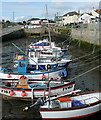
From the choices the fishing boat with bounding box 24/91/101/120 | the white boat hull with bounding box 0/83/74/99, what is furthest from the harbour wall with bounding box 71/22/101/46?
the fishing boat with bounding box 24/91/101/120

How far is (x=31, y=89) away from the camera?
1281cm

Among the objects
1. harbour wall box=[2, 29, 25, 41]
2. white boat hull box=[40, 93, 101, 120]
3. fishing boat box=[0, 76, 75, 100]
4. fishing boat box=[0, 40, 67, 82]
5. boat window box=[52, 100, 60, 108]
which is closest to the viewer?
white boat hull box=[40, 93, 101, 120]

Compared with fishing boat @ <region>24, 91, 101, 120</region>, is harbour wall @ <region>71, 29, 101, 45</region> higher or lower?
higher

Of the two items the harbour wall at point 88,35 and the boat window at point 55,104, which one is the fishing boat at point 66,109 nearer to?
the boat window at point 55,104

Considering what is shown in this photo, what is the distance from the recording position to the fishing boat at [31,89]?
12859mm

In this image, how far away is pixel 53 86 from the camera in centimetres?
1303

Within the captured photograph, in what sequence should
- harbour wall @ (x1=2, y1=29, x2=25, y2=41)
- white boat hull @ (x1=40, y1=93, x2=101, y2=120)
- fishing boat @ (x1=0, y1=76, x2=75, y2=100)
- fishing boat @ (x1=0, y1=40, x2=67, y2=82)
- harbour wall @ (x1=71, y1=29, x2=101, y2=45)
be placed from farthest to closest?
harbour wall @ (x1=2, y1=29, x2=25, y2=41) < harbour wall @ (x1=71, y1=29, x2=101, y2=45) < fishing boat @ (x1=0, y1=40, x2=67, y2=82) < fishing boat @ (x1=0, y1=76, x2=75, y2=100) < white boat hull @ (x1=40, y1=93, x2=101, y2=120)

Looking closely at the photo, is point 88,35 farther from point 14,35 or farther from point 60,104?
point 14,35

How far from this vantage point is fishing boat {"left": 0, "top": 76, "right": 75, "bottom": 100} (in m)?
12.9

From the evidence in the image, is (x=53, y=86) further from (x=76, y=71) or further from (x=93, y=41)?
(x=93, y=41)

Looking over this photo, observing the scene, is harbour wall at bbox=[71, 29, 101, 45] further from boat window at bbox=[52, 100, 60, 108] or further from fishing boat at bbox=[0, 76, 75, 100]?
boat window at bbox=[52, 100, 60, 108]

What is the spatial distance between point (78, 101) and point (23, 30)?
65.0 meters

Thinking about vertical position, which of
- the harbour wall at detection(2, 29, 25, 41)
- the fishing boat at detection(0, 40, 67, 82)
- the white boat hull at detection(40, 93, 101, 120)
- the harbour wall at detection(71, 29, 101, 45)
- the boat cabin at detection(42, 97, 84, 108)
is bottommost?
the white boat hull at detection(40, 93, 101, 120)

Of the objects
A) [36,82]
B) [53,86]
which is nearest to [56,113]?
[53,86]
